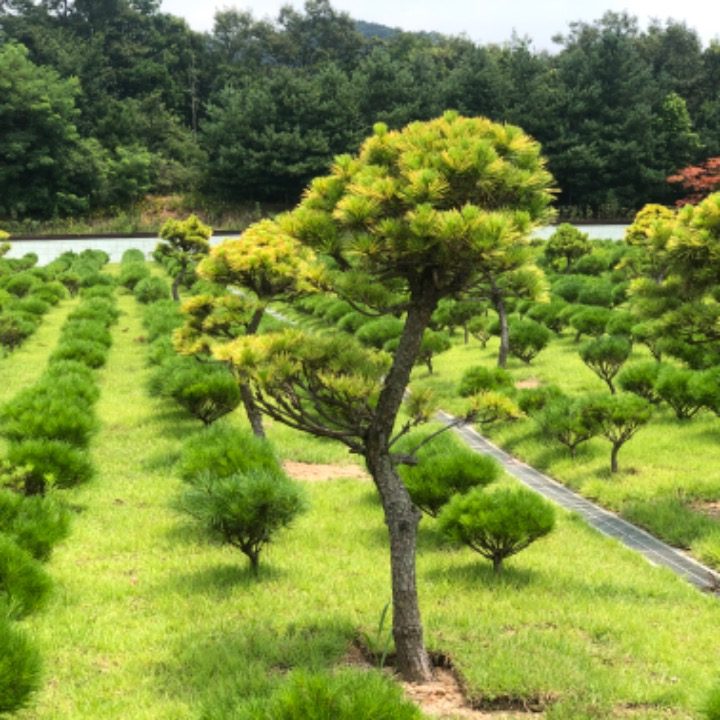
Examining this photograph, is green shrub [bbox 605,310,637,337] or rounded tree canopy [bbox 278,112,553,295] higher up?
rounded tree canopy [bbox 278,112,553,295]

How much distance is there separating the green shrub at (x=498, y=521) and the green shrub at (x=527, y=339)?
39.4 ft

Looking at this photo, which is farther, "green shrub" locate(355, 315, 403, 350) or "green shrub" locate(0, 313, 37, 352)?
"green shrub" locate(0, 313, 37, 352)

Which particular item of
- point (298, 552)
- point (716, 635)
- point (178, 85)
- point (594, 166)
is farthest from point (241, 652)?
point (178, 85)

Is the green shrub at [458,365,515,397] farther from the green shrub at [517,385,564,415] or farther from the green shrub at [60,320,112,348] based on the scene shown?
the green shrub at [60,320,112,348]

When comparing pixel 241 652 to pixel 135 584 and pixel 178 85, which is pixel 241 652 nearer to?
pixel 135 584

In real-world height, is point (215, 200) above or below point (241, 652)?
above

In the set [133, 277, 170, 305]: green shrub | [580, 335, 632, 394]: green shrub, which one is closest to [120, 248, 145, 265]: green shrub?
[133, 277, 170, 305]: green shrub

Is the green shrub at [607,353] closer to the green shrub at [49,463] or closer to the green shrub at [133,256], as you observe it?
the green shrub at [49,463]

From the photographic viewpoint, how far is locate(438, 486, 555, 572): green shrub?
25.5ft

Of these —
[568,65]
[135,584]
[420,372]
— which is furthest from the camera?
[568,65]

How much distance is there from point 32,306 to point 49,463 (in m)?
19.0

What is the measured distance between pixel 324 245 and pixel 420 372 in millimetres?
15196

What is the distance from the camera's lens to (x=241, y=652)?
243 inches

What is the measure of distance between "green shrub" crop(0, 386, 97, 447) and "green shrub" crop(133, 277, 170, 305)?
777 inches
